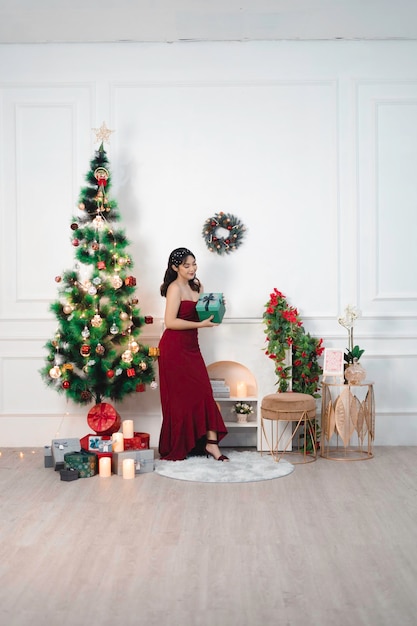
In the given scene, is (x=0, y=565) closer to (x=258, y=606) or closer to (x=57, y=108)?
(x=258, y=606)

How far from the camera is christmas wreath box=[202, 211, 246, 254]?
6414 mm

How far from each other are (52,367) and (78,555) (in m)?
2.38

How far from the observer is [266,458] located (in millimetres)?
5875

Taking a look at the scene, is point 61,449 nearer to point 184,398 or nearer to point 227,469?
point 184,398

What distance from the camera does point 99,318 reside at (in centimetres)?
577

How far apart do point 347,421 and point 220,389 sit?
105 cm

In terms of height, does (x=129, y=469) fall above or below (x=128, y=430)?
below

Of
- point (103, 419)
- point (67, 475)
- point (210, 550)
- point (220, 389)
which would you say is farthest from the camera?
point (220, 389)

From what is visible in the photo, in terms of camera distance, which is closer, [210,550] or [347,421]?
[210,550]

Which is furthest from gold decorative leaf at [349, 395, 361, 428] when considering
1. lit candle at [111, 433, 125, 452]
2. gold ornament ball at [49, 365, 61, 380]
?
gold ornament ball at [49, 365, 61, 380]

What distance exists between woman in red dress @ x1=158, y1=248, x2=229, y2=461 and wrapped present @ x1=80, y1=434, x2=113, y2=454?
17.7 inches

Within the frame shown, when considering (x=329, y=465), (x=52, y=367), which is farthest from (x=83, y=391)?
(x=329, y=465)

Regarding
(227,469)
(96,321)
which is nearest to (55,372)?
(96,321)

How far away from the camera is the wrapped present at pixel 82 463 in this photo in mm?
5399
